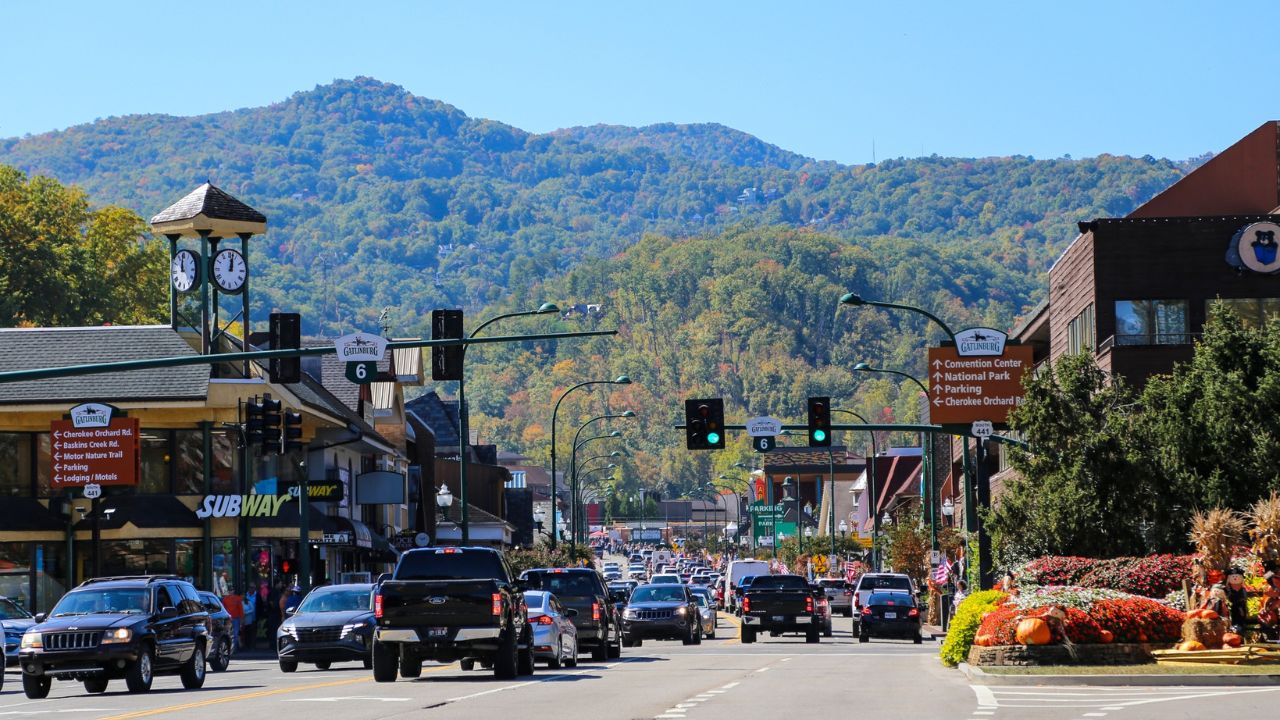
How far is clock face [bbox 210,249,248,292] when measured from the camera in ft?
182

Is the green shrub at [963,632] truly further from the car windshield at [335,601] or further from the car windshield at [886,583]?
the car windshield at [886,583]

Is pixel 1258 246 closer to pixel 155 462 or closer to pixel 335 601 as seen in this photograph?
pixel 335 601

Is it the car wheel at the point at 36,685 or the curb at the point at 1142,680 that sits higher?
the curb at the point at 1142,680

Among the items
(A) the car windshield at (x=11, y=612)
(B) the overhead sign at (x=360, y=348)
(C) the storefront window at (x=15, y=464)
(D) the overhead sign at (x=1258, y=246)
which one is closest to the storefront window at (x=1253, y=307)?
(D) the overhead sign at (x=1258, y=246)

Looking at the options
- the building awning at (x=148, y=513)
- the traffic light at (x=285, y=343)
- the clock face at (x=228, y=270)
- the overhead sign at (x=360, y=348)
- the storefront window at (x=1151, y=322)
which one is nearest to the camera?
the overhead sign at (x=360, y=348)

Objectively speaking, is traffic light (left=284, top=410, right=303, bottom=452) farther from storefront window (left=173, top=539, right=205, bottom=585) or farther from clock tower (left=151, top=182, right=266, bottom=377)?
clock tower (left=151, top=182, right=266, bottom=377)

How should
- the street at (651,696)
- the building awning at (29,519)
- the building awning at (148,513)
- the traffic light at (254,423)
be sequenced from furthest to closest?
the building awning at (148,513)
the building awning at (29,519)
the traffic light at (254,423)
the street at (651,696)

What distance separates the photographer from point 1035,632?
2733cm

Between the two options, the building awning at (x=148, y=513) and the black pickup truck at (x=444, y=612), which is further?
the building awning at (x=148, y=513)

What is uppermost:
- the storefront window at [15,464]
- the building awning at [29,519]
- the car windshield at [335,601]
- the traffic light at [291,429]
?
the traffic light at [291,429]

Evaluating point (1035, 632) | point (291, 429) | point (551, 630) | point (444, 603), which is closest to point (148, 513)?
point (291, 429)

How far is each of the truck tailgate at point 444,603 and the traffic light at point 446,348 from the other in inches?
267

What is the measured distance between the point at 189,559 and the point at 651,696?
3178 cm

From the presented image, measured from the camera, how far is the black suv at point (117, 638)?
1055 inches
